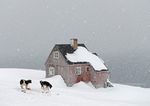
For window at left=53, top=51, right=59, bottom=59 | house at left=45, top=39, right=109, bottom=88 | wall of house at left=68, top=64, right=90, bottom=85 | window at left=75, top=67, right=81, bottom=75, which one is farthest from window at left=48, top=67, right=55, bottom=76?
window at left=75, top=67, right=81, bottom=75

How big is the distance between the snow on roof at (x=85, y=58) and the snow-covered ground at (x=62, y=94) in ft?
11.1

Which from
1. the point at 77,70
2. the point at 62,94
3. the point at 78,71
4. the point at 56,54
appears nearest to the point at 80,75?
the point at 78,71

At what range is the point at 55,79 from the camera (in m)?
61.6

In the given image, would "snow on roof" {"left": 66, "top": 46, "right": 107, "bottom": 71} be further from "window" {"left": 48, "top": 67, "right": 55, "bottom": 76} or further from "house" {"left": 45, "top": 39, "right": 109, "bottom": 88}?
"window" {"left": 48, "top": 67, "right": 55, "bottom": 76}

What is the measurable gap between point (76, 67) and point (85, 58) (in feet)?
8.23

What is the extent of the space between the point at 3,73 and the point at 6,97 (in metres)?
35.3

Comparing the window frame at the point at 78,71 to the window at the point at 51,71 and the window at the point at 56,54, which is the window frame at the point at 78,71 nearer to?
the window at the point at 56,54

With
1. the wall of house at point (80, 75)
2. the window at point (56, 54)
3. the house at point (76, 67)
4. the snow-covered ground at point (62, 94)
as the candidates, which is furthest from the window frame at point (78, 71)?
the window at point (56, 54)

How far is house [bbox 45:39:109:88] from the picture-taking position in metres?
61.6

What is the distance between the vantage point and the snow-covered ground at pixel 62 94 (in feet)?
104

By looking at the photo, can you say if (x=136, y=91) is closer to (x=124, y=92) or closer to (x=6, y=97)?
(x=124, y=92)

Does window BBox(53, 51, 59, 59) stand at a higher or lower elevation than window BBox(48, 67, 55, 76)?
higher

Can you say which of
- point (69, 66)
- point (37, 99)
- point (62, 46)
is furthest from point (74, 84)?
point (37, 99)

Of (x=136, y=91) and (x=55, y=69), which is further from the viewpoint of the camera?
(x=55, y=69)
